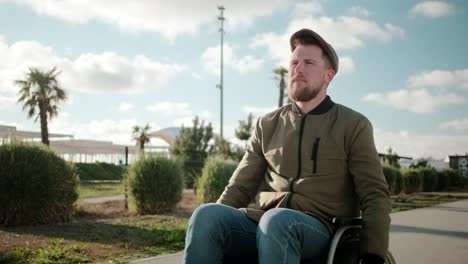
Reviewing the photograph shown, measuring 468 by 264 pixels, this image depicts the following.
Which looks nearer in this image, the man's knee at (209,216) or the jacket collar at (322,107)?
the man's knee at (209,216)

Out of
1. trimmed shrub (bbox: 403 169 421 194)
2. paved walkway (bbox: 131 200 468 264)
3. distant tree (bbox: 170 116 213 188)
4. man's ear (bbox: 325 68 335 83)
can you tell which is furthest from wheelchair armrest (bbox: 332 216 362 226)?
distant tree (bbox: 170 116 213 188)

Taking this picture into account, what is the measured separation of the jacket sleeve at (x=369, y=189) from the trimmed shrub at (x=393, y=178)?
18.5 m

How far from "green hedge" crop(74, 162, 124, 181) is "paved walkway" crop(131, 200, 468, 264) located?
24265 mm

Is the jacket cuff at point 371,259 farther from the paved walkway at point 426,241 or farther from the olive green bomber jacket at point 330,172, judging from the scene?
the paved walkway at point 426,241

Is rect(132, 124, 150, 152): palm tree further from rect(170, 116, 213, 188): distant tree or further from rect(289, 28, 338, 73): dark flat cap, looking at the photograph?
rect(289, 28, 338, 73): dark flat cap

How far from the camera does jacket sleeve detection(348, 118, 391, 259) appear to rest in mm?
2400

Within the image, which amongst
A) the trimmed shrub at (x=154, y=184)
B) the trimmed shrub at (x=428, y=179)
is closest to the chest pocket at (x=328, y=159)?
the trimmed shrub at (x=154, y=184)

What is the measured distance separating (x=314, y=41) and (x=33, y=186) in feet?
22.1

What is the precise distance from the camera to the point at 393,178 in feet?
70.2

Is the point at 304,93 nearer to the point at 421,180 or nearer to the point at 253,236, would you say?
the point at 253,236

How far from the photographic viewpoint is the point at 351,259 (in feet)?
8.18

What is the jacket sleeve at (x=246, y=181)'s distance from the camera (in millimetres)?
2896

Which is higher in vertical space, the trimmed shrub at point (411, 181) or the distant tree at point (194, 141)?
the distant tree at point (194, 141)

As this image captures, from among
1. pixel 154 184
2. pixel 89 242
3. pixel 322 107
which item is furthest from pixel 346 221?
pixel 154 184
